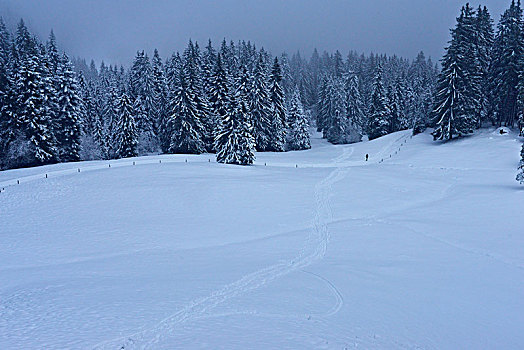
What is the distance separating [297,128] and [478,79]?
Answer: 3015 centimetres

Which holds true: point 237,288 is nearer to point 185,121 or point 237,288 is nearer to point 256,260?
point 256,260

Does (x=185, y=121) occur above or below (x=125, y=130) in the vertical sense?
above

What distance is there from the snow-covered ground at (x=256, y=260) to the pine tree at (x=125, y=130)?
1447 centimetres

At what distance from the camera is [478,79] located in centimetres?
4697

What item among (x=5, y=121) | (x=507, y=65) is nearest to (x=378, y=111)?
(x=507, y=65)

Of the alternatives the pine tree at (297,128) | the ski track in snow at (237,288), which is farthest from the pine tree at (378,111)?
the ski track in snow at (237,288)

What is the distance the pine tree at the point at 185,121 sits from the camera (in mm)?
48750

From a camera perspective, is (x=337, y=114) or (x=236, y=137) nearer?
(x=236, y=137)

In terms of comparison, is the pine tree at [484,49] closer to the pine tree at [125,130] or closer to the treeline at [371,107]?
the treeline at [371,107]

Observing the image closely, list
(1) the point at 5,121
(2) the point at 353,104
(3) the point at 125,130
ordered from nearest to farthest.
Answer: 1. (1) the point at 5,121
2. (3) the point at 125,130
3. (2) the point at 353,104

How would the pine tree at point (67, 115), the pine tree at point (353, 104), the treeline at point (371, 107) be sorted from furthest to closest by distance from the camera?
the pine tree at point (353, 104)
the treeline at point (371, 107)
the pine tree at point (67, 115)

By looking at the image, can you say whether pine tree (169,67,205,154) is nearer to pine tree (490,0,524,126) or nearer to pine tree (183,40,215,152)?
pine tree (183,40,215,152)

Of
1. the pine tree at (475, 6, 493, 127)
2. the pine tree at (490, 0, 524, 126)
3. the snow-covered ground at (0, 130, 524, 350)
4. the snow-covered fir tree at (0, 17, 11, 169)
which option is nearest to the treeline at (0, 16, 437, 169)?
the snow-covered fir tree at (0, 17, 11, 169)

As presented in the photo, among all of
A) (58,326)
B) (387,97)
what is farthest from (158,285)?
(387,97)
